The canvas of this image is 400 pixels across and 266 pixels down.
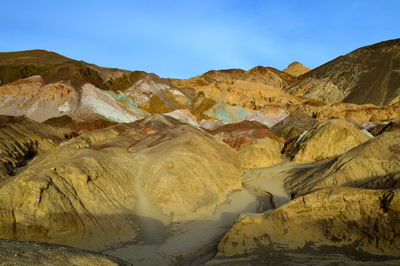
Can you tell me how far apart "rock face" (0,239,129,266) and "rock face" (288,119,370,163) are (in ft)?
78.6

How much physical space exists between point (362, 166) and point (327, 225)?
8529 mm

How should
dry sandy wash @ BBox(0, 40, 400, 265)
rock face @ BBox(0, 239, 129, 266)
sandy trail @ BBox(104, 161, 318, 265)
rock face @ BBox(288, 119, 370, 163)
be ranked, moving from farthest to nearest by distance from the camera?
rock face @ BBox(288, 119, 370, 163) → sandy trail @ BBox(104, 161, 318, 265) → dry sandy wash @ BBox(0, 40, 400, 265) → rock face @ BBox(0, 239, 129, 266)

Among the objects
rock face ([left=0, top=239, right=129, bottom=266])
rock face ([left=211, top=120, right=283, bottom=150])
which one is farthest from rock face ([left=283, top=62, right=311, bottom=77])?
rock face ([left=0, top=239, right=129, bottom=266])

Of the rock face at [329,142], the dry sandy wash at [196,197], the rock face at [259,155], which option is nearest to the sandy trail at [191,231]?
the dry sandy wash at [196,197]

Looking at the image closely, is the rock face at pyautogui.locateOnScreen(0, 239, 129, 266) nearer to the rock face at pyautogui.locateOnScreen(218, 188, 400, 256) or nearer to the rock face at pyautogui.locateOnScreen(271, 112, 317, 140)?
the rock face at pyautogui.locateOnScreen(218, 188, 400, 256)

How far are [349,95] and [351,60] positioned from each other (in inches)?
607

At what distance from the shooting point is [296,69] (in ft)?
457

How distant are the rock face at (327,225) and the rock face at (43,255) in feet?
15.0

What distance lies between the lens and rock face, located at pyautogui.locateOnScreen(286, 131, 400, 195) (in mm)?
17516

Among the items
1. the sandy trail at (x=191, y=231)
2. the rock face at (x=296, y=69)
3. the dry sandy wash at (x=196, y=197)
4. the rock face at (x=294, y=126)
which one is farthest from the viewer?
the rock face at (x=296, y=69)

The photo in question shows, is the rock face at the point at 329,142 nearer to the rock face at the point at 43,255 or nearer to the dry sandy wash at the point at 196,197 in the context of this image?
the dry sandy wash at the point at 196,197

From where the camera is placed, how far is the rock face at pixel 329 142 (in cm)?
2841

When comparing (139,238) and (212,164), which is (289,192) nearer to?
(212,164)

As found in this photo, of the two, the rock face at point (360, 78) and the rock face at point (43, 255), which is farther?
the rock face at point (360, 78)
